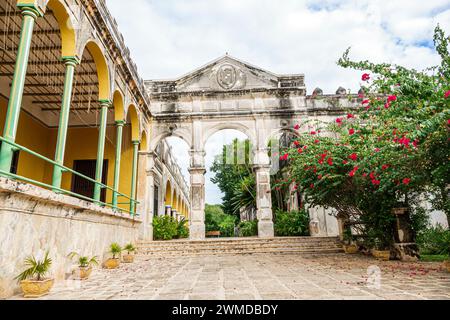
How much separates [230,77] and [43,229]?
10.8m

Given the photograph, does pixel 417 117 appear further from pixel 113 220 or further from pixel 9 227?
pixel 113 220

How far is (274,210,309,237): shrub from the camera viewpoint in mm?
11719

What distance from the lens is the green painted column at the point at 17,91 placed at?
3.96 m

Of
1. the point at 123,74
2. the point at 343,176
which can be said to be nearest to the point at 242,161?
the point at 123,74

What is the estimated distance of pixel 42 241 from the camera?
14.5 ft

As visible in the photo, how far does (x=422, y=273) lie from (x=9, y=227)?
645 cm

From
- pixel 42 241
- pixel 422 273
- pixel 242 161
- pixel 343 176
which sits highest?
pixel 242 161

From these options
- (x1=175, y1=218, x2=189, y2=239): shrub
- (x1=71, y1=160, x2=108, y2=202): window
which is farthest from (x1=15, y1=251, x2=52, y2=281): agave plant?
(x1=175, y1=218, x2=189, y2=239): shrub

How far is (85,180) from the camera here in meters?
12.2

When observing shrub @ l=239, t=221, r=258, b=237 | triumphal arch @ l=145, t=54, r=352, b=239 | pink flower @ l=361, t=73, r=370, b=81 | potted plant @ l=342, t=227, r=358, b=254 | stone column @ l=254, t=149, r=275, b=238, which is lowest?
potted plant @ l=342, t=227, r=358, b=254

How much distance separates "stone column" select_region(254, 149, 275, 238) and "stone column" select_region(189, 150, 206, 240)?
7.59 feet

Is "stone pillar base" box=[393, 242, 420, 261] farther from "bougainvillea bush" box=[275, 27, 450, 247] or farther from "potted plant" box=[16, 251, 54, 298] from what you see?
"potted plant" box=[16, 251, 54, 298]

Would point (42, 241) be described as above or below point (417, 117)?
below

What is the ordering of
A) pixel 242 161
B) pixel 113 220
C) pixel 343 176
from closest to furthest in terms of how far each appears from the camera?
pixel 343 176, pixel 113 220, pixel 242 161
